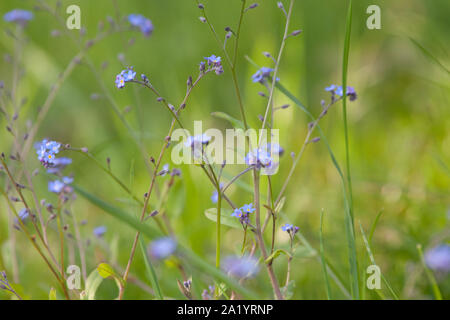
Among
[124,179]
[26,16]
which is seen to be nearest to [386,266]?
[124,179]

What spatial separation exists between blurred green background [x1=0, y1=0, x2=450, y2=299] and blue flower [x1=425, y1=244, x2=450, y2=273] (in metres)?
0.04

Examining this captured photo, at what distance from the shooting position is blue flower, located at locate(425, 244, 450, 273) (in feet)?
4.38

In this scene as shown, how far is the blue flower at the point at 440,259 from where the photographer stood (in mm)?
1335

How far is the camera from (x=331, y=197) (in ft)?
6.72

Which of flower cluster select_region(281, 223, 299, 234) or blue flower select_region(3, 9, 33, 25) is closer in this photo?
flower cluster select_region(281, 223, 299, 234)

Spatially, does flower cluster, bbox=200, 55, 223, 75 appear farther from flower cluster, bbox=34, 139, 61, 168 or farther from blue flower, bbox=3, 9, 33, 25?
blue flower, bbox=3, 9, 33, 25

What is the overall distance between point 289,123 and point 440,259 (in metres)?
1.17

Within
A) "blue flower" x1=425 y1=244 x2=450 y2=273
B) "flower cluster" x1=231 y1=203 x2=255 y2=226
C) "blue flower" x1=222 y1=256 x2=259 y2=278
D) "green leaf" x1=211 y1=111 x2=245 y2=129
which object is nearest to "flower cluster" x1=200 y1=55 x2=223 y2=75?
"green leaf" x1=211 y1=111 x2=245 y2=129

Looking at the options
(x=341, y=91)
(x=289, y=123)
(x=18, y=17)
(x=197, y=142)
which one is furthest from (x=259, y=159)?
(x=289, y=123)

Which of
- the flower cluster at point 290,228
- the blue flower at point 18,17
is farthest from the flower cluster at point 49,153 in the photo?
the blue flower at point 18,17

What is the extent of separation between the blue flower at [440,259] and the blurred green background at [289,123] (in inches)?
1.6

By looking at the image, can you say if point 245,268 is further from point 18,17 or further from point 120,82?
point 18,17
